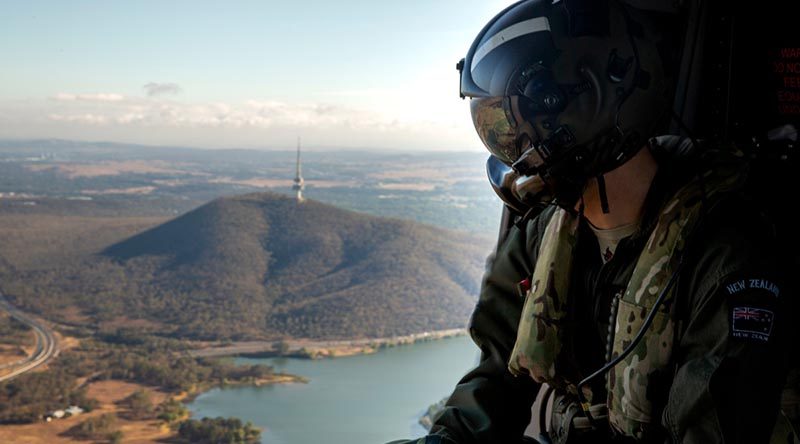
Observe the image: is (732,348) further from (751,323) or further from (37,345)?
(37,345)

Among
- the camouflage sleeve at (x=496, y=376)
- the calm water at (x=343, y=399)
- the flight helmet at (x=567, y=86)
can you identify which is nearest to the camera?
the flight helmet at (x=567, y=86)

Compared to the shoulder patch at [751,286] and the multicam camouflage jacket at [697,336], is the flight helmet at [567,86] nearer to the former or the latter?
the multicam camouflage jacket at [697,336]

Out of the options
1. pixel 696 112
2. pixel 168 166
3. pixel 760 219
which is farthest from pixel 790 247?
pixel 168 166

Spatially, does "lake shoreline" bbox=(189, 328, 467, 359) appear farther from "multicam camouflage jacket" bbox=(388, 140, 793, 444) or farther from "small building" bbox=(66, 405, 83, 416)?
"multicam camouflage jacket" bbox=(388, 140, 793, 444)

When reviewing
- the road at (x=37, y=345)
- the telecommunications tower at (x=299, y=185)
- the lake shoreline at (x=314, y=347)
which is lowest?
the lake shoreline at (x=314, y=347)

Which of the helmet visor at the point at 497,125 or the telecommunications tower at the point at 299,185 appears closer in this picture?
the helmet visor at the point at 497,125

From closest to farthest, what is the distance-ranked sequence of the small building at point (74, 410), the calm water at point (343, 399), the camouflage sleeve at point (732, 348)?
1. the camouflage sleeve at point (732, 348)
2. the calm water at point (343, 399)
3. the small building at point (74, 410)

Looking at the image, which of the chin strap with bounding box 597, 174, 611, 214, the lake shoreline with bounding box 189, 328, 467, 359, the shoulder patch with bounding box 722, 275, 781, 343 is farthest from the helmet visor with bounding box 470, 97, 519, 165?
the lake shoreline with bounding box 189, 328, 467, 359

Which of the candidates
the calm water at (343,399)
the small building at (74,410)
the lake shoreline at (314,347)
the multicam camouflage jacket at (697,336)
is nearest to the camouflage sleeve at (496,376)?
the multicam camouflage jacket at (697,336)
